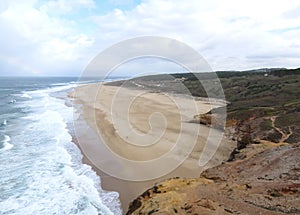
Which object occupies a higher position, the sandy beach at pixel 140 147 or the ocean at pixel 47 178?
the sandy beach at pixel 140 147

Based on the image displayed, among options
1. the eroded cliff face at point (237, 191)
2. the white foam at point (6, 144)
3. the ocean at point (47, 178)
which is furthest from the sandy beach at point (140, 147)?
the white foam at point (6, 144)

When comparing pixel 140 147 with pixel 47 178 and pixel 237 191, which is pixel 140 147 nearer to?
pixel 47 178

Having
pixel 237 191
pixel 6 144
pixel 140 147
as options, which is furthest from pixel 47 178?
pixel 237 191

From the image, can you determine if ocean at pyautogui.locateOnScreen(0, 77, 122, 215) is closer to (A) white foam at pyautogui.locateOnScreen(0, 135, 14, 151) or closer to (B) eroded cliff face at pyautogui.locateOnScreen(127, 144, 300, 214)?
(A) white foam at pyautogui.locateOnScreen(0, 135, 14, 151)

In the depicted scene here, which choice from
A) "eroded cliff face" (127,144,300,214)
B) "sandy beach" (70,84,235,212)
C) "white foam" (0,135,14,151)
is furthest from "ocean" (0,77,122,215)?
"eroded cliff face" (127,144,300,214)

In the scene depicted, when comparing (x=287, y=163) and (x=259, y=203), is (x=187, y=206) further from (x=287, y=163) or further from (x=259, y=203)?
(x=287, y=163)

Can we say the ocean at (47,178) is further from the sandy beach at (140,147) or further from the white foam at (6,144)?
the sandy beach at (140,147)


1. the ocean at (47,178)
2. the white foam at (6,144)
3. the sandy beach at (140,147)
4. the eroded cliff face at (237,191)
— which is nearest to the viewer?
the eroded cliff face at (237,191)

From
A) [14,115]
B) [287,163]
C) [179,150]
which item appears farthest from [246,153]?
[14,115]
